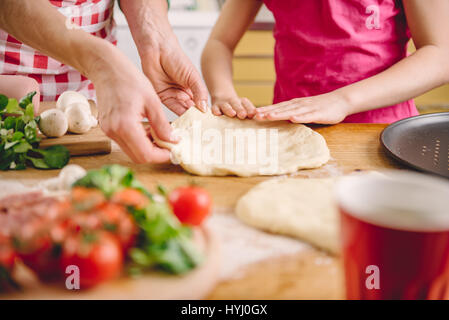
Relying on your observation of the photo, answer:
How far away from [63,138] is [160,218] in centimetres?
62

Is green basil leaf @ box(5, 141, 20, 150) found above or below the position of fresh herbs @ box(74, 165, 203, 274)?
below

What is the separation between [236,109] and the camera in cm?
117

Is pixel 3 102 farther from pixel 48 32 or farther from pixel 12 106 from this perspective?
pixel 48 32

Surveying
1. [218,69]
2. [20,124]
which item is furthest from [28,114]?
[218,69]

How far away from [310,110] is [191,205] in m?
0.64

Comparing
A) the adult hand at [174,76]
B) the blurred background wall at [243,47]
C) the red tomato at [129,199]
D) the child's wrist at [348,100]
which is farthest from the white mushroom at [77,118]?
the blurred background wall at [243,47]

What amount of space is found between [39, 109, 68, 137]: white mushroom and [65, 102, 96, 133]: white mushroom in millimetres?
25

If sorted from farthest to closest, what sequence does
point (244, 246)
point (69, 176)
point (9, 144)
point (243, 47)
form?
point (243, 47) → point (9, 144) → point (69, 176) → point (244, 246)

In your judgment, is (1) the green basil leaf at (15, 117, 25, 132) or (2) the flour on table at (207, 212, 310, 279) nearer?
(2) the flour on table at (207, 212, 310, 279)

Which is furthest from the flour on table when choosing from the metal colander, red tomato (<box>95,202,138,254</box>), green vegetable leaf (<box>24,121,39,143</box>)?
green vegetable leaf (<box>24,121,39,143</box>)

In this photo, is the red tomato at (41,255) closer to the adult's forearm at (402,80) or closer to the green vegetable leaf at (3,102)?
the green vegetable leaf at (3,102)

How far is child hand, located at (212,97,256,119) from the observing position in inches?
45.3

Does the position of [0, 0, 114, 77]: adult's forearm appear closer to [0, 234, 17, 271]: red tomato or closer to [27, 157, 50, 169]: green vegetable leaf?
[27, 157, 50, 169]: green vegetable leaf

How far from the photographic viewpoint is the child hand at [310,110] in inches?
43.6
